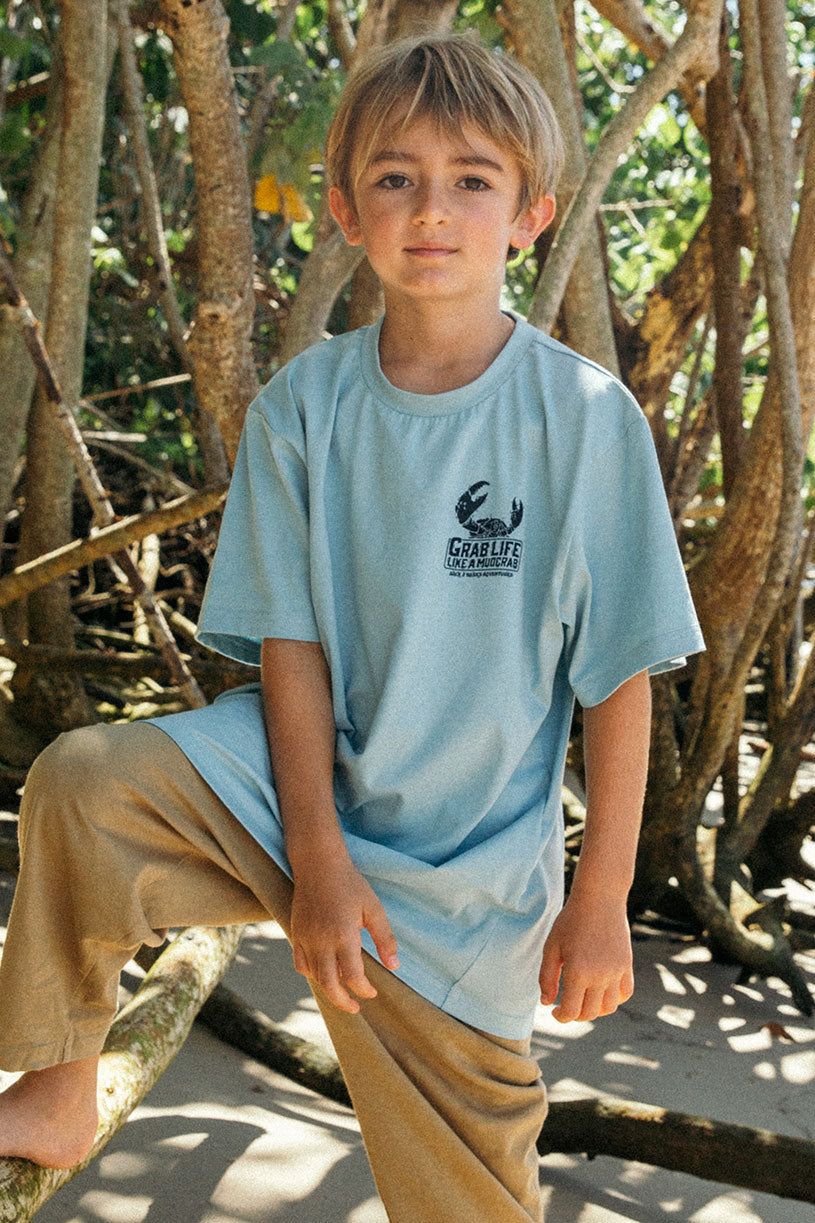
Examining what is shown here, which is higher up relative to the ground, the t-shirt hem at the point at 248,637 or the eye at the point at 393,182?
the eye at the point at 393,182

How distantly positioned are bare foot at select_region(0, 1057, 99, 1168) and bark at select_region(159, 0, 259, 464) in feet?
5.27

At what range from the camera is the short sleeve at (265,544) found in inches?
57.5

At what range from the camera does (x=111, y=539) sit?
3.24m

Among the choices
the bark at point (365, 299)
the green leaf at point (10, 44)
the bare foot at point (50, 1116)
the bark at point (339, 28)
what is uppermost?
the bark at point (339, 28)

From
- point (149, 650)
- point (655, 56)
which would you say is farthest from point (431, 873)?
point (149, 650)

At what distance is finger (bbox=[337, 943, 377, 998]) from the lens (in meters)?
1.27

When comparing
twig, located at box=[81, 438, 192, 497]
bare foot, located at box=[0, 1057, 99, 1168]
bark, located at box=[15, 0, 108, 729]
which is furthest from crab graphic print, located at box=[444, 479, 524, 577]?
twig, located at box=[81, 438, 192, 497]

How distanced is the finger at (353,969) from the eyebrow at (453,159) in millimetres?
897

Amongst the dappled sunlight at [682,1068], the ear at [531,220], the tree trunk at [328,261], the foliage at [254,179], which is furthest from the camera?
the foliage at [254,179]

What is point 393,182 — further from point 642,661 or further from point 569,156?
point 569,156

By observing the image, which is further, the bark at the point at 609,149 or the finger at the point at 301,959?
the bark at the point at 609,149

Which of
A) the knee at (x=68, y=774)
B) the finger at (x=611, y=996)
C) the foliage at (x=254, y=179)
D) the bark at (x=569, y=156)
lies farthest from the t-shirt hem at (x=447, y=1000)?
the foliage at (x=254, y=179)

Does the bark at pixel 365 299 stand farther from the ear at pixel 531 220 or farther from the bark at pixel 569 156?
the ear at pixel 531 220

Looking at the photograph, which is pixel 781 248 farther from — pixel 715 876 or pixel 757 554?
pixel 715 876
